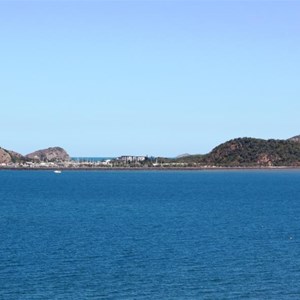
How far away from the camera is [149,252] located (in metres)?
47.0

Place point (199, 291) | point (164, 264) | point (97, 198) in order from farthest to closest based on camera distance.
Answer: point (97, 198) < point (164, 264) < point (199, 291)

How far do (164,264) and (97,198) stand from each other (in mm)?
61939

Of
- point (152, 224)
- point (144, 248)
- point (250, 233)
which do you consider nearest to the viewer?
point (144, 248)

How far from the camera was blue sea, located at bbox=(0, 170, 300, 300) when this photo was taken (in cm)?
3619

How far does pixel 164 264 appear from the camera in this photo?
4253 cm

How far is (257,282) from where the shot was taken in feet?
124

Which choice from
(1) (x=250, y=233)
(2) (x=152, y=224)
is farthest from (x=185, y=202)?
(1) (x=250, y=233)

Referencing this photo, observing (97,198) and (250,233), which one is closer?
(250,233)

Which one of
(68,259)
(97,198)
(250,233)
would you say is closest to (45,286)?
(68,259)

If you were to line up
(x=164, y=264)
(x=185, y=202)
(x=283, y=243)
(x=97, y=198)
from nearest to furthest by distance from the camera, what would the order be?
(x=164, y=264) → (x=283, y=243) → (x=185, y=202) → (x=97, y=198)

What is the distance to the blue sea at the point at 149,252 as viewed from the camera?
36188 mm

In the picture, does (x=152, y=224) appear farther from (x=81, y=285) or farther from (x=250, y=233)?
(x=81, y=285)

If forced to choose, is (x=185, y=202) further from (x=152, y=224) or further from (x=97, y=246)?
(x=97, y=246)

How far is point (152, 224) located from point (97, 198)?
128 feet
